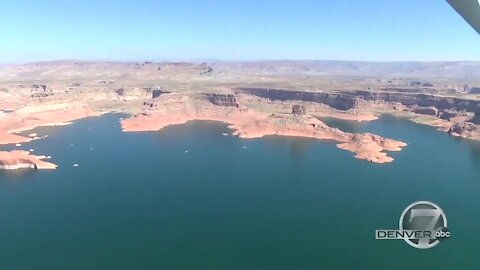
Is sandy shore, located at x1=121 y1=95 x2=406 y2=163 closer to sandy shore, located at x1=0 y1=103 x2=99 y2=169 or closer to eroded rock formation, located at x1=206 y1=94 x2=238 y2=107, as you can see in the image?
eroded rock formation, located at x1=206 y1=94 x2=238 y2=107

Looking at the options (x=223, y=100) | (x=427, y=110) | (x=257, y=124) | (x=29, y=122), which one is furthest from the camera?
(x=223, y=100)

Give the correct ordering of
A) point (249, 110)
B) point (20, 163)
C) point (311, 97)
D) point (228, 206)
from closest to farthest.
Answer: point (228, 206), point (20, 163), point (249, 110), point (311, 97)

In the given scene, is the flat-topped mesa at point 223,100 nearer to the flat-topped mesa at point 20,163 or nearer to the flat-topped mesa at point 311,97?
the flat-topped mesa at point 311,97

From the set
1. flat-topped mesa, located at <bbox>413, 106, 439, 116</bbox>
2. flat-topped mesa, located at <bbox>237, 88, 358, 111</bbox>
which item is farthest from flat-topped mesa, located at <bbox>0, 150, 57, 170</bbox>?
flat-topped mesa, located at <bbox>413, 106, 439, 116</bbox>

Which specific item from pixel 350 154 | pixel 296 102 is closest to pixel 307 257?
pixel 350 154

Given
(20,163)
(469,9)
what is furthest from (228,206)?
(469,9)

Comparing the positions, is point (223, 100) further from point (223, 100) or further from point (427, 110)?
point (427, 110)

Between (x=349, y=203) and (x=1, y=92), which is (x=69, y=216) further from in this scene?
(x=1, y=92)
